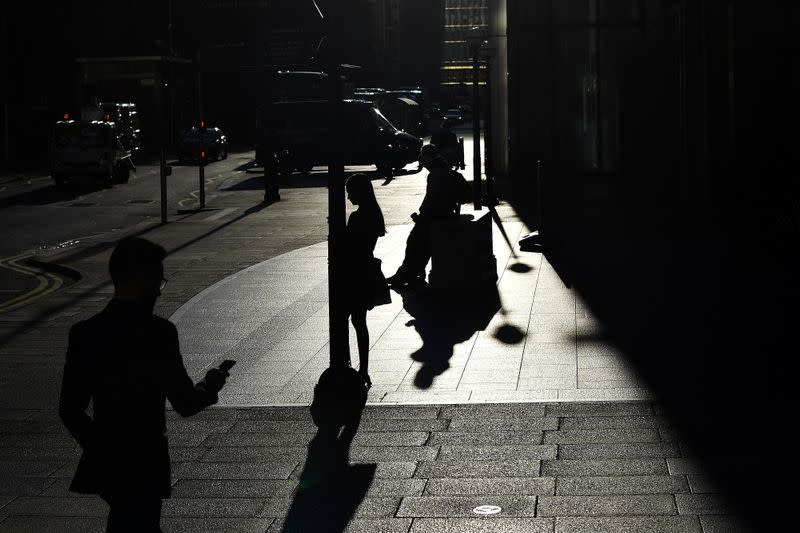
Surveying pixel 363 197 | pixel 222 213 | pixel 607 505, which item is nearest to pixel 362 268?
pixel 363 197

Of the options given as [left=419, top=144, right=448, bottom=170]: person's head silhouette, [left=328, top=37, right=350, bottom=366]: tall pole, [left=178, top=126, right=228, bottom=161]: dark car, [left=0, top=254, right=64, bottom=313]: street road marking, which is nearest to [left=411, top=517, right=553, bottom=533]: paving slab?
[left=328, top=37, right=350, bottom=366]: tall pole

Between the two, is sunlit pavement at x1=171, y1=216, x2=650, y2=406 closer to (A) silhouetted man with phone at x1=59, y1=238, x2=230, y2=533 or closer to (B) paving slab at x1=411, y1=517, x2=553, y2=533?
(B) paving slab at x1=411, y1=517, x2=553, y2=533

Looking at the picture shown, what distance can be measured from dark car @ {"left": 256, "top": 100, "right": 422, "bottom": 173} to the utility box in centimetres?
2659

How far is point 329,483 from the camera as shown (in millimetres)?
7234

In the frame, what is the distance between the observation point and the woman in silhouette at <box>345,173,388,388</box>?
9.89 metres

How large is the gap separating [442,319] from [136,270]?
9.04 metres

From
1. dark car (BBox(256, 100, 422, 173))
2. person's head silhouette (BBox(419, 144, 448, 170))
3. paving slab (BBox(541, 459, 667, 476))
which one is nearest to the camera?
paving slab (BBox(541, 459, 667, 476))

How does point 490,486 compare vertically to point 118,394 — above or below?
below

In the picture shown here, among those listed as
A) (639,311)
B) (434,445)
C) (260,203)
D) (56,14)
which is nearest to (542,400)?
(434,445)

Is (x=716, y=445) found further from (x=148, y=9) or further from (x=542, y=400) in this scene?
(x=148, y=9)

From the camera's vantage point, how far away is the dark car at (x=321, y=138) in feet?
141

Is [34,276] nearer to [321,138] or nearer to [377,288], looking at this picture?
[377,288]

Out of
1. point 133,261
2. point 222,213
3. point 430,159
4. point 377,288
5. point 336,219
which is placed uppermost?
point 430,159

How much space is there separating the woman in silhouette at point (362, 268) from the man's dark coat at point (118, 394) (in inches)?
199
